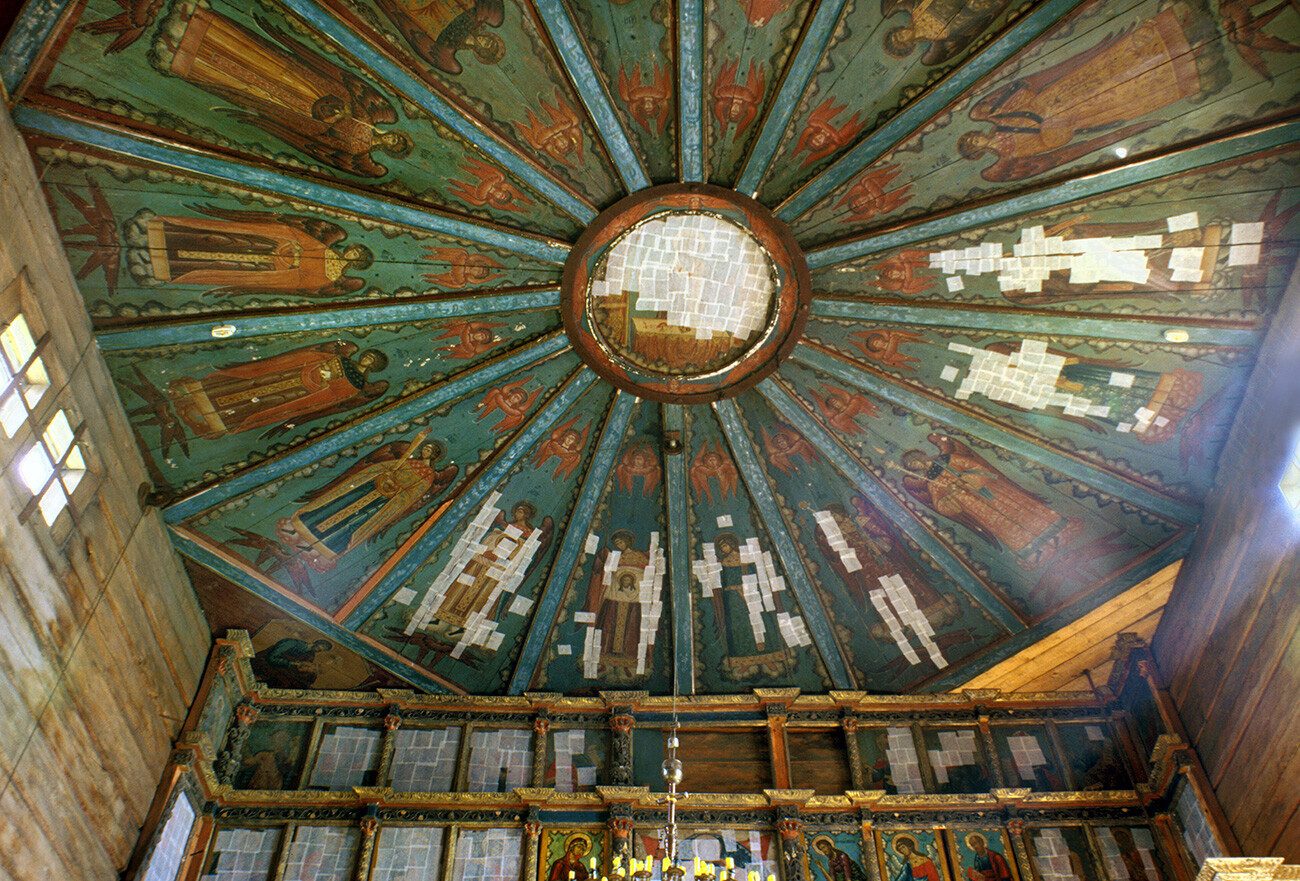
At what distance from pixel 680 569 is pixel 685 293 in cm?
391

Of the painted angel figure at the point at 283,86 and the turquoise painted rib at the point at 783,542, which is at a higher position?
the painted angel figure at the point at 283,86

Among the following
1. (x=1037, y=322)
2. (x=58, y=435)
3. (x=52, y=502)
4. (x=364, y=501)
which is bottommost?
(x=52, y=502)

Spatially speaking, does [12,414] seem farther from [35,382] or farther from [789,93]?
[789,93]

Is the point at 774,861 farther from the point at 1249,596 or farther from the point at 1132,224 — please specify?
the point at 1132,224

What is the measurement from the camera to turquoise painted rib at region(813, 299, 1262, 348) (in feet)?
34.7

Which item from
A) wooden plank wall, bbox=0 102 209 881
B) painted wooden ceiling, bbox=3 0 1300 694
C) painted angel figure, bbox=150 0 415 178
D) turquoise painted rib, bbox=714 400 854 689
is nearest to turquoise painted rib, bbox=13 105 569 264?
painted wooden ceiling, bbox=3 0 1300 694

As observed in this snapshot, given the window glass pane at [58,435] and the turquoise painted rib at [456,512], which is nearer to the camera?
the window glass pane at [58,435]

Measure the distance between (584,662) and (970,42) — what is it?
9.07 metres

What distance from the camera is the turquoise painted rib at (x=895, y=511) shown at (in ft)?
42.0

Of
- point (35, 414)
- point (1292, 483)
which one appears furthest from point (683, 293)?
point (35, 414)

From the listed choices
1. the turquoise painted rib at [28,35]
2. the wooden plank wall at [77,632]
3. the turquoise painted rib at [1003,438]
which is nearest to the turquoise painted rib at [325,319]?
the wooden plank wall at [77,632]

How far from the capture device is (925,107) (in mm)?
10219

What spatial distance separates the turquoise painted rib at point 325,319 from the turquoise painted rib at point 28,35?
272 centimetres

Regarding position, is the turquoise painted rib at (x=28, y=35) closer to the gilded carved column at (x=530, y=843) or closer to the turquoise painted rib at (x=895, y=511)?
the turquoise painted rib at (x=895, y=511)
